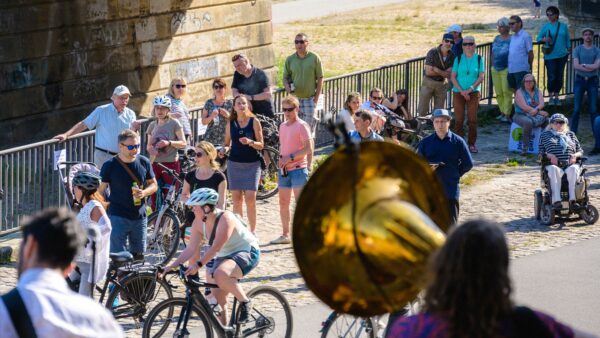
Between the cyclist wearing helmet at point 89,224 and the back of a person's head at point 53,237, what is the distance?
4.52 m

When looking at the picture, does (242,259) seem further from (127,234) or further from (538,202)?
(538,202)

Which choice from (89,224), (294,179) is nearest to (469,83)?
(294,179)

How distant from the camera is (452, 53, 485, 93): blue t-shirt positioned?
61.4 ft

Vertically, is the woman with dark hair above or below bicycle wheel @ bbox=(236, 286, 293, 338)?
above

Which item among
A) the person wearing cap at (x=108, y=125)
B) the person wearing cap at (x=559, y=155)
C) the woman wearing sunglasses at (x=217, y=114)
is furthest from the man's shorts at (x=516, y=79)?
the person wearing cap at (x=108, y=125)

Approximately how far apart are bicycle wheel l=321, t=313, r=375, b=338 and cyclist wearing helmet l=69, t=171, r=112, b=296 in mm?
1829

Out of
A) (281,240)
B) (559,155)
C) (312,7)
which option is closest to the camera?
(281,240)

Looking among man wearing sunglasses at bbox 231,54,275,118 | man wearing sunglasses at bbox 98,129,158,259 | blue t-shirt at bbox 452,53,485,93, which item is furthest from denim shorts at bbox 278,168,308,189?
blue t-shirt at bbox 452,53,485,93

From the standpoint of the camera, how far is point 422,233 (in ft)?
14.5

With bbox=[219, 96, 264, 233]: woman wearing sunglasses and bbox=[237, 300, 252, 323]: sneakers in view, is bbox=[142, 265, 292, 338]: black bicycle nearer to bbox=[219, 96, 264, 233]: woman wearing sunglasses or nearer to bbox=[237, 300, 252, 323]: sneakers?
bbox=[237, 300, 252, 323]: sneakers

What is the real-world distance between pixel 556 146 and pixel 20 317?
10.8 m

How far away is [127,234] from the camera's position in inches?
460

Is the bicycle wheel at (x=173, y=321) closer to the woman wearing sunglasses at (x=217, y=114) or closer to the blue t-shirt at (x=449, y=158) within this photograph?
the blue t-shirt at (x=449, y=158)

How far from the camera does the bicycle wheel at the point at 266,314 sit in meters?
9.92
